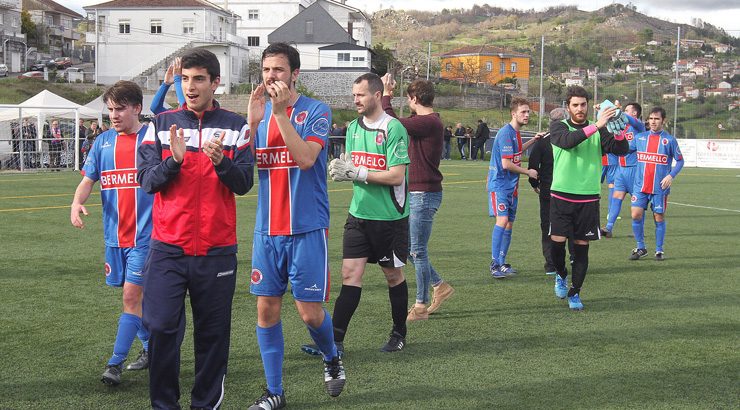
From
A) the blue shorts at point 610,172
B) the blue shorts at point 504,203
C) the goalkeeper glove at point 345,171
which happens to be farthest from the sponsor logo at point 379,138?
the blue shorts at point 610,172

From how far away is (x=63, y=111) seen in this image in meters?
30.3

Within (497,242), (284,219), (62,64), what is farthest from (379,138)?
(62,64)

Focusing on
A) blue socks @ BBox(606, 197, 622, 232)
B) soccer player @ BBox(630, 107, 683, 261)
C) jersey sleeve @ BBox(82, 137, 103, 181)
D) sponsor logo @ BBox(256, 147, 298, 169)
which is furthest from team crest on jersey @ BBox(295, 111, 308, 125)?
blue socks @ BBox(606, 197, 622, 232)

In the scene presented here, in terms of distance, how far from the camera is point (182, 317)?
14.0 ft

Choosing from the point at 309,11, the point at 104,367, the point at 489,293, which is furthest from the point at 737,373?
the point at 309,11

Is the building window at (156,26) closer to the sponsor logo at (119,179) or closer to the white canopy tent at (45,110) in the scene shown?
the white canopy tent at (45,110)

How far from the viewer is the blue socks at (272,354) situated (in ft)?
15.5

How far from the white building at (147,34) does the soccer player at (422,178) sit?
65.9m

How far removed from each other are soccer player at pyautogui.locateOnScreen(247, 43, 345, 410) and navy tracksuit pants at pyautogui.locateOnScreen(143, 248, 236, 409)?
0.43 m

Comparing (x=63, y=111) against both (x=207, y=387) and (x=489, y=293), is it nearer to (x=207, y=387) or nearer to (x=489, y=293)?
(x=489, y=293)

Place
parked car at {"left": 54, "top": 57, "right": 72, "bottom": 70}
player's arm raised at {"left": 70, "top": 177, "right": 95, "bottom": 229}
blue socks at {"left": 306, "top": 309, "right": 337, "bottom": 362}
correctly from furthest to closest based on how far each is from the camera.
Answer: parked car at {"left": 54, "top": 57, "right": 72, "bottom": 70}
player's arm raised at {"left": 70, "top": 177, "right": 95, "bottom": 229}
blue socks at {"left": 306, "top": 309, "right": 337, "bottom": 362}

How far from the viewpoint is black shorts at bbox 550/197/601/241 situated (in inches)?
304

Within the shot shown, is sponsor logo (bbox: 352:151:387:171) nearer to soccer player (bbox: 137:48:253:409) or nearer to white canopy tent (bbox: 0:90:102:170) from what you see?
soccer player (bbox: 137:48:253:409)

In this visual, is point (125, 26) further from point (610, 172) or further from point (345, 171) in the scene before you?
point (345, 171)
